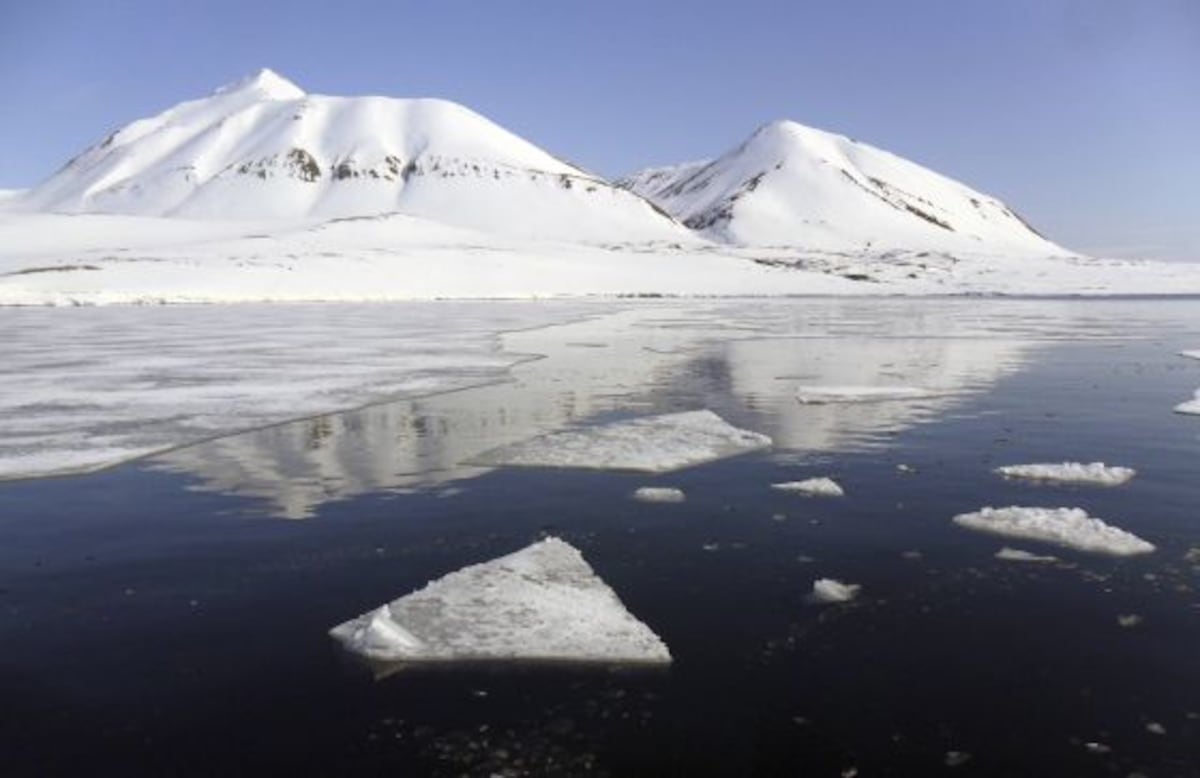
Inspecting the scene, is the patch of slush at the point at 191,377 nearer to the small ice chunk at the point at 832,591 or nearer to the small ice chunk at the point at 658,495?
the small ice chunk at the point at 658,495

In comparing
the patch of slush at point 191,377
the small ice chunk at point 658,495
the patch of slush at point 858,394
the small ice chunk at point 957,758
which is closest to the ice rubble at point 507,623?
the small ice chunk at point 957,758

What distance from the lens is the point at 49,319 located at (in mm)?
48531

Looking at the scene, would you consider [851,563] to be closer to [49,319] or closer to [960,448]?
[960,448]

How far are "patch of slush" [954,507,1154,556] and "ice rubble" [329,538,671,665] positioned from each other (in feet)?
12.8

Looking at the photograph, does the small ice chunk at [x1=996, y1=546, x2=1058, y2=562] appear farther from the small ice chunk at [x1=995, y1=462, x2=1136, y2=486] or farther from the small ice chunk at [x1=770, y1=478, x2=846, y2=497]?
the small ice chunk at [x1=995, y1=462, x2=1136, y2=486]

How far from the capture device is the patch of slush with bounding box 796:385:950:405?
17.8 meters

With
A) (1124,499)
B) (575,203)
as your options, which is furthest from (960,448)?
(575,203)

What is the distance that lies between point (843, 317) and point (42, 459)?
43430mm

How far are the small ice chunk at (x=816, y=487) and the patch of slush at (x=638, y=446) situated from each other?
1.65m

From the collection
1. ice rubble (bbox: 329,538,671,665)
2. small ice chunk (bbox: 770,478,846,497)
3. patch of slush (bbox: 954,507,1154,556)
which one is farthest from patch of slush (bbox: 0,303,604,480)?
patch of slush (bbox: 954,507,1154,556)

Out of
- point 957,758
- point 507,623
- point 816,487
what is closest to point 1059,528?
point 816,487

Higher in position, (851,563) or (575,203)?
(575,203)

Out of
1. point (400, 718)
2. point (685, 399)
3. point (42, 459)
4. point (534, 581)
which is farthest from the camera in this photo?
point (685, 399)

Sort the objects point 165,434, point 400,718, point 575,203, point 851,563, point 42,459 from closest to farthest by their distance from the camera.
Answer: point 400,718 → point 851,563 → point 42,459 → point 165,434 → point 575,203
